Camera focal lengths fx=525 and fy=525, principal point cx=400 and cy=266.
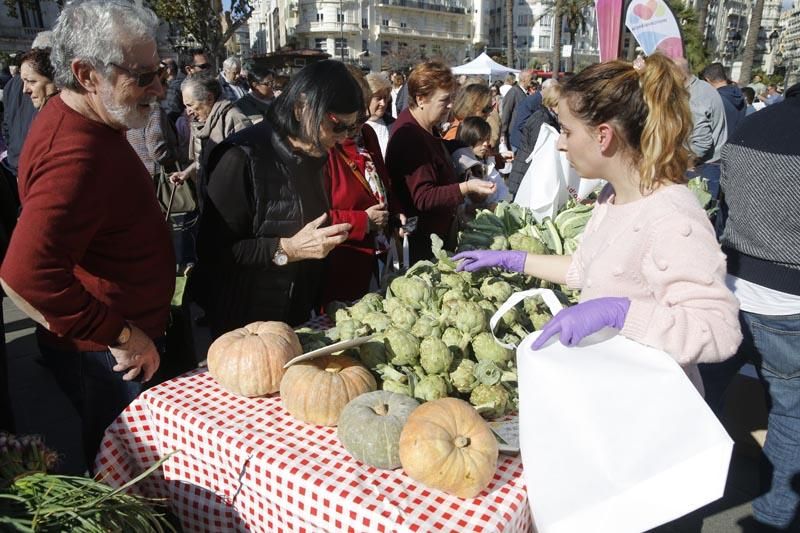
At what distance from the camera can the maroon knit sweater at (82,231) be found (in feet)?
5.01

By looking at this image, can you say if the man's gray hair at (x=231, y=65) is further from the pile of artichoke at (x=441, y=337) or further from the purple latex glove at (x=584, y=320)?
the purple latex glove at (x=584, y=320)

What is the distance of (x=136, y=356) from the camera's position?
1.84 meters

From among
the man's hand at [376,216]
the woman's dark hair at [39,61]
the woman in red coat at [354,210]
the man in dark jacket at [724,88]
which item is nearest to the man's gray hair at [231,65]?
the woman's dark hair at [39,61]

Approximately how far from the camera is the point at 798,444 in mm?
2199

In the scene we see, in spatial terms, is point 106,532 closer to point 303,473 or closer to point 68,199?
point 303,473

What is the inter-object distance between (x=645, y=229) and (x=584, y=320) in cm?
35

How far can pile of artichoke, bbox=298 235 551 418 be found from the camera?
5.82 ft

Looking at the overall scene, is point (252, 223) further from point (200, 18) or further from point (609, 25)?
point (200, 18)

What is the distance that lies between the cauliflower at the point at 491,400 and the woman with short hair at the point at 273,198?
35.3 inches

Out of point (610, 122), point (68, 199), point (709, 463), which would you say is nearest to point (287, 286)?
point (68, 199)

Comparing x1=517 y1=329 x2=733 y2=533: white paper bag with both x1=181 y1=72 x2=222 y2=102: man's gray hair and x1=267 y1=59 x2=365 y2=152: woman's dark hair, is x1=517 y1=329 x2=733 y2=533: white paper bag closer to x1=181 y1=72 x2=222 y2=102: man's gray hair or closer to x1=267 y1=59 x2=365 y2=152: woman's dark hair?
x1=267 y1=59 x2=365 y2=152: woman's dark hair

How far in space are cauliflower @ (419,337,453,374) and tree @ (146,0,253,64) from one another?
22.7 metres

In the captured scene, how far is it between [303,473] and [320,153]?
1450mm

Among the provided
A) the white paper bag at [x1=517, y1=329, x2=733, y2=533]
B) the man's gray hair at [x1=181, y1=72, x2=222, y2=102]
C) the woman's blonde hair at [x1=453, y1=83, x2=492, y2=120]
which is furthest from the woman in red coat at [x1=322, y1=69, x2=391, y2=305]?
the man's gray hair at [x1=181, y1=72, x2=222, y2=102]
